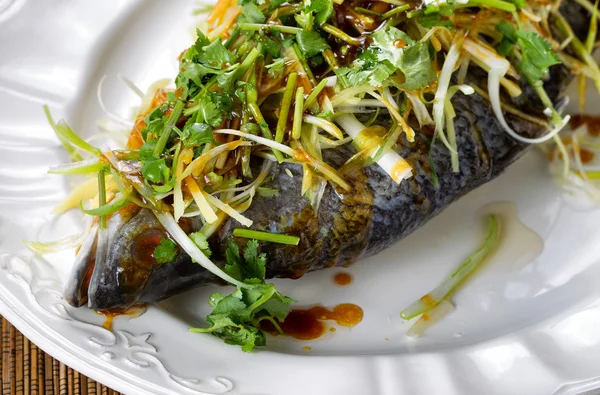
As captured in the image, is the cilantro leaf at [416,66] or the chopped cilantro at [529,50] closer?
the cilantro leaf at [416,66]

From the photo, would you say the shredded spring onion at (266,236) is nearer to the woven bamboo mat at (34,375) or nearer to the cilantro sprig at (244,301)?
the cilantro sprig at (244,301)

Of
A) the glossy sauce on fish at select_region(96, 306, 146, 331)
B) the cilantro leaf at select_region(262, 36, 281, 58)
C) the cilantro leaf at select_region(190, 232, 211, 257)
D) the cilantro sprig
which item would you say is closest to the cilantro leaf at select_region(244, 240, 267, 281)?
the cilantro sprig

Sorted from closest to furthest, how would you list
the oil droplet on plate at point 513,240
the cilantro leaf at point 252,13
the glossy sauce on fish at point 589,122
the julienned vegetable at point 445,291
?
the cilantro leaf at point 252,13 < the julienned vegetable at point 445,291 < the oil droplet on plate at point 513,240 < the glossy sauce on fish at point 589,122

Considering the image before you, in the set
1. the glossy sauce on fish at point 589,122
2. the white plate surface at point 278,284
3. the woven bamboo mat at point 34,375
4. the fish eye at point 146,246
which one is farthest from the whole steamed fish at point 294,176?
the glossy sauce on fish at point 589,122

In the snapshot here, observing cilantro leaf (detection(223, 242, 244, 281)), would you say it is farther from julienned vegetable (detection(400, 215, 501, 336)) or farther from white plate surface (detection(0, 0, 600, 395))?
julienned vegetable (detection(400, 215, 501, 336))

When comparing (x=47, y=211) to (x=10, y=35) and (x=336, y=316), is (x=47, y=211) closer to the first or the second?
(x=10, y=35)

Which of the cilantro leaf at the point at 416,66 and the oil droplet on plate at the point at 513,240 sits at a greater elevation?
the cilantro leaf at the point at 416,66

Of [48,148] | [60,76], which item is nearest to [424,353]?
[48,148]
